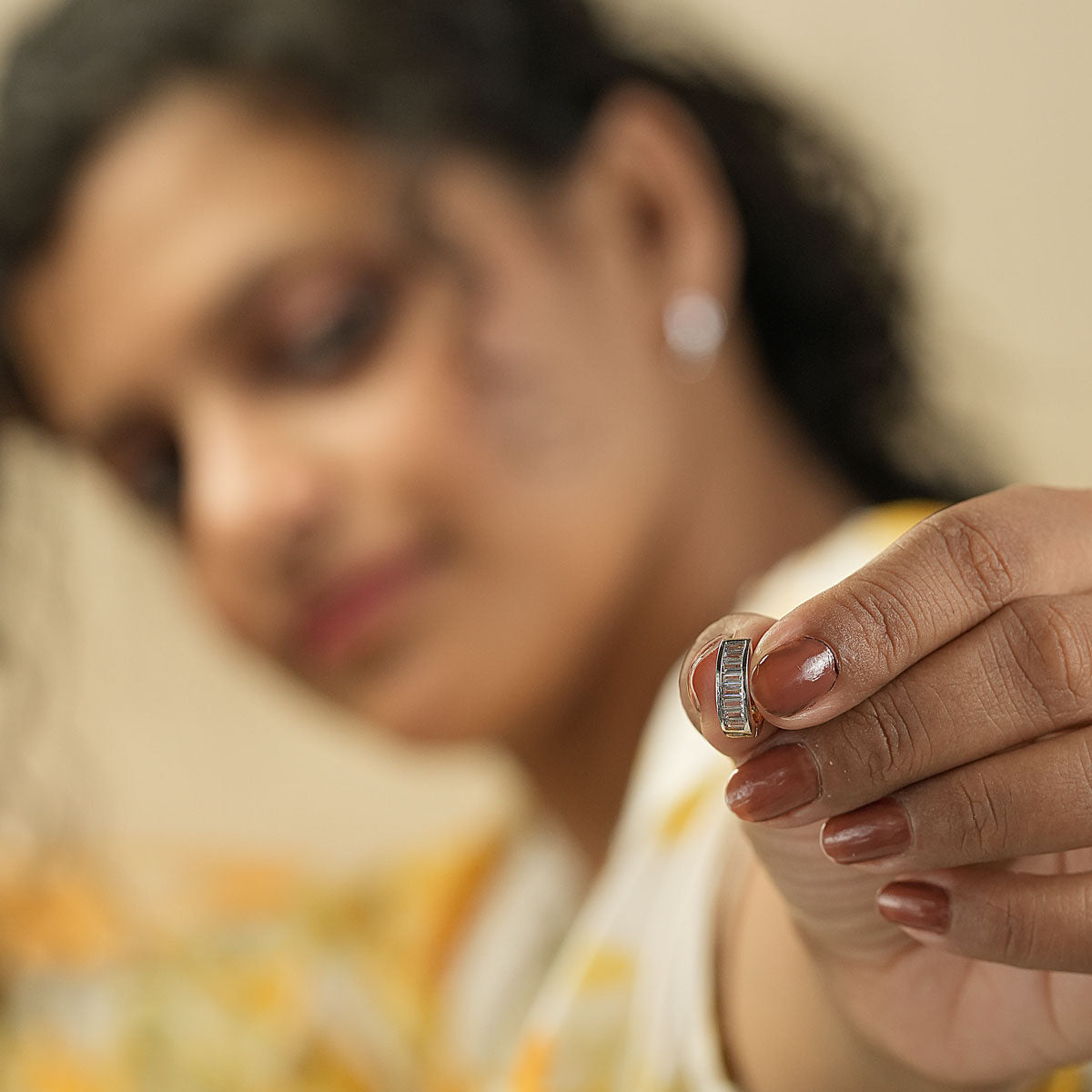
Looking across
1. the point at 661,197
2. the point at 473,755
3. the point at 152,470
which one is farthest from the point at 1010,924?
the point at 473,755

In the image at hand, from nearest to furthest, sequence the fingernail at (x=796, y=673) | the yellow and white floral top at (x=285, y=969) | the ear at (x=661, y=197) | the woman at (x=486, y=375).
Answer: the fingernail at (x=796, y=673) < the woman at (x=486, y=375) < the ear at (x=661, y=197) < the yellow and white floral top at (x=285, y=969)

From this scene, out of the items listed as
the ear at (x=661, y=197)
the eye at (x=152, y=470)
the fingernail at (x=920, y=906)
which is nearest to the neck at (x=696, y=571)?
the ear at (x=661, y=197)

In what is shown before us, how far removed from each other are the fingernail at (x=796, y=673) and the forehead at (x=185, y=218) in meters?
0.53

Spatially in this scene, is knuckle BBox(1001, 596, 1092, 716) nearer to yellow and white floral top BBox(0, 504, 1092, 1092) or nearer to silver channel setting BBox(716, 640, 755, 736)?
silver channel setting BBox(716, 640, 755, 736)

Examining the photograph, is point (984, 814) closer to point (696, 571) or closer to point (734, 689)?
point (734, 689)

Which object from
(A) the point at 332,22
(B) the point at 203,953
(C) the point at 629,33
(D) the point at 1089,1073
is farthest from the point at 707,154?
(B) the point at 203,953

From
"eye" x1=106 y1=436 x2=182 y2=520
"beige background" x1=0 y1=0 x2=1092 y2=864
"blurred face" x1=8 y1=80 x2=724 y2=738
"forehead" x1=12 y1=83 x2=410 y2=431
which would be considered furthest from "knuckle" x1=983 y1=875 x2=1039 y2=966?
"beige background" x1=0 y1=0 x2=1092 y2=864

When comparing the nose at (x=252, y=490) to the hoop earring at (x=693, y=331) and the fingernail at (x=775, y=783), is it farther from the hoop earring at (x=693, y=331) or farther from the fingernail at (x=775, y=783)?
the fingernail at (x=775, y=783)

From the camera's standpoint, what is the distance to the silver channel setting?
26 centimetres

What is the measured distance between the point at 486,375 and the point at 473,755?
81cm

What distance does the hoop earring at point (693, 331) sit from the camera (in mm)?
777

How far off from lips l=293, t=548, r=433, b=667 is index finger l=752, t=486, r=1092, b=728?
1.49ft

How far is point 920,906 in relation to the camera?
0.96ft

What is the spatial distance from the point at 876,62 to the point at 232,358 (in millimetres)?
682
